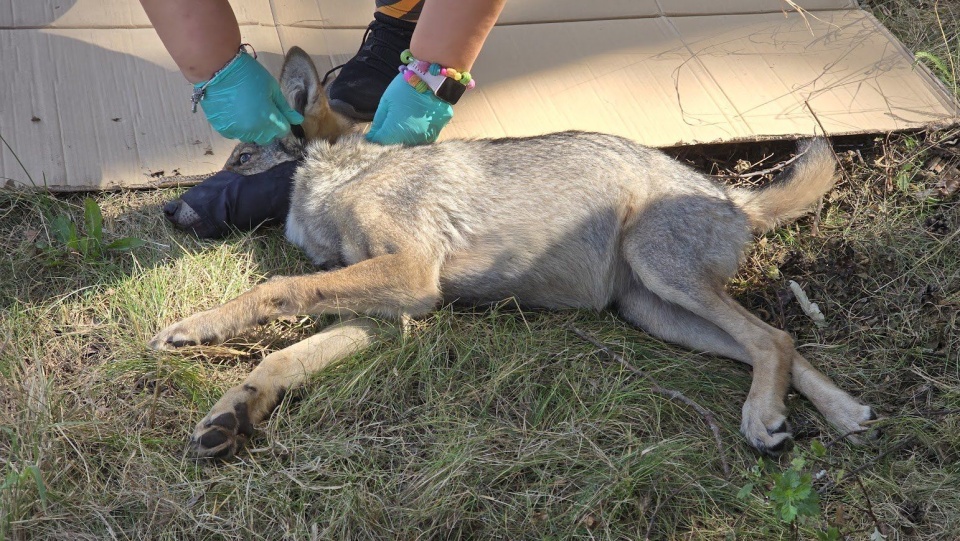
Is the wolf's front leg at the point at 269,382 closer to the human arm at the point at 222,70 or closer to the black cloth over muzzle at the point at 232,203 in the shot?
the black cloth over muzzle at the point at 232,203

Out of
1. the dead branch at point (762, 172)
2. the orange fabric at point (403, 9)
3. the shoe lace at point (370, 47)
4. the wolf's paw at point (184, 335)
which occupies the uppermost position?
the orange fabric at point (403, 9)

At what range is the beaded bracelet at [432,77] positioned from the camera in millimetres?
4223

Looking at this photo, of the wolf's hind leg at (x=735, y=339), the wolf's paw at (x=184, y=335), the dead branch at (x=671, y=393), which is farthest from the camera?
the wolf's paw at (x=184, y=335)

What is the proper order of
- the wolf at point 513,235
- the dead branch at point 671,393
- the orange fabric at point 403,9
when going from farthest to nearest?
the orange fabric at point 403,9, the wolf at point 513,235, the dead branch at point 671,393

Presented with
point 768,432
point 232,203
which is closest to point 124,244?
point 232,203

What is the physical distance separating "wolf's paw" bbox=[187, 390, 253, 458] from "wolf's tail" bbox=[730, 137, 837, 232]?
278 centimetres

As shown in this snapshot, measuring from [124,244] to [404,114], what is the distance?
157cm

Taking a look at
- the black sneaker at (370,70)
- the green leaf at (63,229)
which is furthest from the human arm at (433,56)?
the green leaf at (63,229)

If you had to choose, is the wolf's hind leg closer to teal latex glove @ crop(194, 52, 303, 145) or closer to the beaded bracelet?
the beaded bracelet

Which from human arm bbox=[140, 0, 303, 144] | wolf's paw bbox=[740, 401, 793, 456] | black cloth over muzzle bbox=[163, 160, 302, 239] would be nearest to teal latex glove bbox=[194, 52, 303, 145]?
human arm bbox=[140, 0, 303, 144]

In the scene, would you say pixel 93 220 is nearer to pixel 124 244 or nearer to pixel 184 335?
pixel 124 244

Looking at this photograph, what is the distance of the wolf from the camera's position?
12.0 ft

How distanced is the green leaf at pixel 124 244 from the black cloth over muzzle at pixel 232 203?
10.2 inches

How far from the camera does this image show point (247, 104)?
4.15 metres
